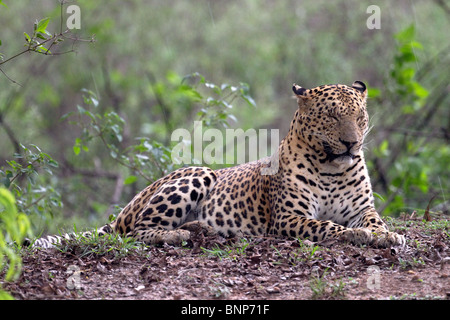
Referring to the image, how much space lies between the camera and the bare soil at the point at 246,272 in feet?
Result: 18.3

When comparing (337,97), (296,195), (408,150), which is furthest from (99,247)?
(408,150)

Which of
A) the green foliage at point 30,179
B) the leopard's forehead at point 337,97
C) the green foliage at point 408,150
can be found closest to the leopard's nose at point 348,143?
the leopard's forehead at point 337,97

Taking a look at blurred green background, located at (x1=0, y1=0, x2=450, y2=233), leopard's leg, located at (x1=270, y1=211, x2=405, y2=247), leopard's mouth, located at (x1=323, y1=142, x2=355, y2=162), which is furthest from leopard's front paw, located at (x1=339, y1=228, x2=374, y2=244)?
blurred green background, located at (x1=0, y1=0, x2=450, y2=233)

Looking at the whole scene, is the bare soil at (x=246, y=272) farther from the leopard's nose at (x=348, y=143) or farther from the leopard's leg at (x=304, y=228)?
the leopard's nose at (x=348, y=143)

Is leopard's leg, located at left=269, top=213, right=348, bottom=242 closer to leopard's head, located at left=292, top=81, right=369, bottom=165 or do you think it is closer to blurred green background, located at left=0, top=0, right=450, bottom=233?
leopard's head, located at left=292, top=81, right=369, bottom=165

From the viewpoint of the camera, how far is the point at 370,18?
1942 centimetres

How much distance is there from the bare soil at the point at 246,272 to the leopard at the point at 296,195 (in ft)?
1.17

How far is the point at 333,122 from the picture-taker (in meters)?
7.42

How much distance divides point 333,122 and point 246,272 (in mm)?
2273

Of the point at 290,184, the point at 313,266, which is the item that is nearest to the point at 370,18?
the point at 290,184

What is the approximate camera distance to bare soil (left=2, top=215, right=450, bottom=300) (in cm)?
557

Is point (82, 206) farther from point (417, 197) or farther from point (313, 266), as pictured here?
point (313, 266)

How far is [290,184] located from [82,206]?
8.92m

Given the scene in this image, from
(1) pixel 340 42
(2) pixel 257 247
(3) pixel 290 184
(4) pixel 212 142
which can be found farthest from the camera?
(1) pixel 340 42
